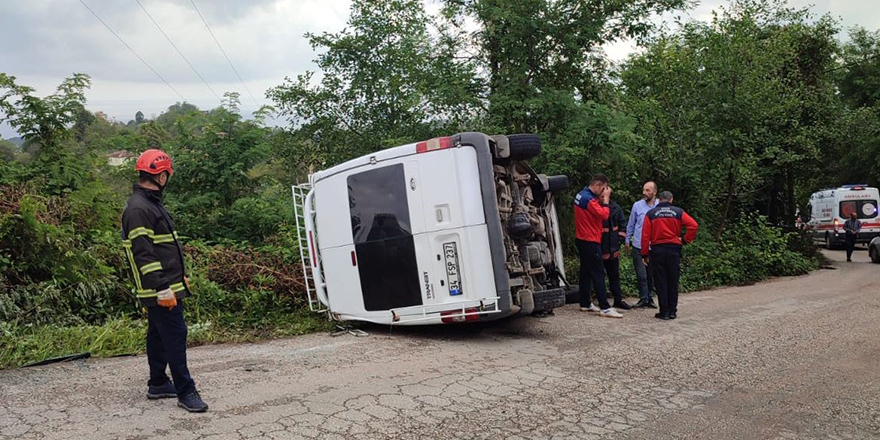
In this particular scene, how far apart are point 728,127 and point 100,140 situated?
12.7m

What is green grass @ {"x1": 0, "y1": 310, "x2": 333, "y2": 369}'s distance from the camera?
6305mm

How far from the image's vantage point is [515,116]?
11641mm

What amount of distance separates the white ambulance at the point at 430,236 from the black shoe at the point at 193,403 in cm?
281

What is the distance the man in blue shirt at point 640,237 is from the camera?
33.1 ft

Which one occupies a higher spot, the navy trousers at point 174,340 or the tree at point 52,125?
the tree at point 52,125

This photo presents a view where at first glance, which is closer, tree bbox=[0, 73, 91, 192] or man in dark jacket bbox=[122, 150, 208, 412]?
man in dark jacket bbox=[122, 150, 208, 412]

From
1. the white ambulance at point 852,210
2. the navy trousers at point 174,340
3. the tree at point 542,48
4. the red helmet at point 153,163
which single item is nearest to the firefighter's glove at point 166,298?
the navy trousers at point 174,340

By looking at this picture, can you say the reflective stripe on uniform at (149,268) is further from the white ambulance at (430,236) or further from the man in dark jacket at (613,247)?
the man in dark jacket at (613,247)

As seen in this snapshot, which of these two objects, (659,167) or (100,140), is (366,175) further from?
(659,167)

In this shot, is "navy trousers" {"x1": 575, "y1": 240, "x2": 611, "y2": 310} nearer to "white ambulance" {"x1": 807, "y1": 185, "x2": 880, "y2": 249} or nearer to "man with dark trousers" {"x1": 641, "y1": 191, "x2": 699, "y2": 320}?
"man with dark trousers" {"x1": 641, "y1": 191, "x2": 699, "y2": 320}

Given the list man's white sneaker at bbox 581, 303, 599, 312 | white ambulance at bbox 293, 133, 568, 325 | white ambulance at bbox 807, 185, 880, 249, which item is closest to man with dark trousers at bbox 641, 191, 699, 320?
man's white sneaker at bbox 581, 303, 599, 312

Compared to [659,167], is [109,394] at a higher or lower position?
lower

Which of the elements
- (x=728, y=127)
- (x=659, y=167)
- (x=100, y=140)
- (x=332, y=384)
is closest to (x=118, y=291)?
(x=332, y=384)

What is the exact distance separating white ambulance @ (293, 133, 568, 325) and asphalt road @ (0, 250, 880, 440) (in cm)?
46
